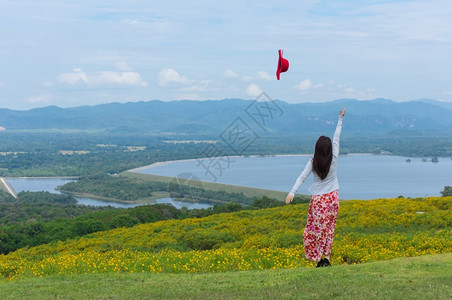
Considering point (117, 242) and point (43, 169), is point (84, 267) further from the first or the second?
point (43, 169)

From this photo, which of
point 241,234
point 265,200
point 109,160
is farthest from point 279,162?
point 241,234

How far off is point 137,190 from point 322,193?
87663 millimetres

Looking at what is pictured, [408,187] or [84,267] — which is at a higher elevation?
[84,267]

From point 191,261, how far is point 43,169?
141376 millimetres

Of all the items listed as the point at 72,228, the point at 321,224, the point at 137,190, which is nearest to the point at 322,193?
the point at 321,224

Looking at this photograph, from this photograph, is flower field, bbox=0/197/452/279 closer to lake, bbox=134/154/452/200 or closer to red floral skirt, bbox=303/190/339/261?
red floral skirt, bbox=303/190/339/261

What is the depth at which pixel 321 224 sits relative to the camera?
820cm

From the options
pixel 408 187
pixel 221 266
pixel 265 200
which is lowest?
pixel 408 187

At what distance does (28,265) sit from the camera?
11734mm

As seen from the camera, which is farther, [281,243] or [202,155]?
[202,155]

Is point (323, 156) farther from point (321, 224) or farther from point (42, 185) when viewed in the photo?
point (42, 185)

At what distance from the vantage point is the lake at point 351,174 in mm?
86100

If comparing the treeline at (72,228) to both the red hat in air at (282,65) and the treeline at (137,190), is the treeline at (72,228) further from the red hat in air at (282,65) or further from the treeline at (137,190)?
the treeline at (137,190)

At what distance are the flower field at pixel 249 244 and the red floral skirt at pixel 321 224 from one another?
0.82 metres
